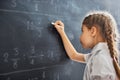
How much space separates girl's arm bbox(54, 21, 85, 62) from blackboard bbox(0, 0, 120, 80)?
1.1 inches

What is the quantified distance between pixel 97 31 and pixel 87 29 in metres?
0.07

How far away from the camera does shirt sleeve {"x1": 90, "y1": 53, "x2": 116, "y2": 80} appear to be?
55.4 inches

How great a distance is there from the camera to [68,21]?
180 centimetres

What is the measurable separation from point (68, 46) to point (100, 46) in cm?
31

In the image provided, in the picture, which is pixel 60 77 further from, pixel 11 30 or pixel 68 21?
pixel 11 30

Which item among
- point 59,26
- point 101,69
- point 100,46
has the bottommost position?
point 101,69

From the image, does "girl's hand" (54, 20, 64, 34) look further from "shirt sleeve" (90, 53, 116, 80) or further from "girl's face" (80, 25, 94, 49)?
"shirt sleeve" (90, 53, 116, 80)

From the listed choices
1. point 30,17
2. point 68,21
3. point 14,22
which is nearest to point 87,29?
point 68,21

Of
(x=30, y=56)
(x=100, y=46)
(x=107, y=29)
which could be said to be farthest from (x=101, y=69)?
(x=30, y=56)

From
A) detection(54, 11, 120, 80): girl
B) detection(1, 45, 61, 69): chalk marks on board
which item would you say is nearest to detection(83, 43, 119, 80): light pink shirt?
detection(54, 11, 120, 80): girl

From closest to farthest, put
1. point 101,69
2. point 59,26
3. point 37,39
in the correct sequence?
point 101,69
point 37,39
point 59,26

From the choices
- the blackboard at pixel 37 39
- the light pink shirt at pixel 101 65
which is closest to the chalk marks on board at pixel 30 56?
the blackboard at pixel 37 39

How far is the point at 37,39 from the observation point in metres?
1.51

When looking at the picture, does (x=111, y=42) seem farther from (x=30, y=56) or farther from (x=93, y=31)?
(x=30, y=56)
